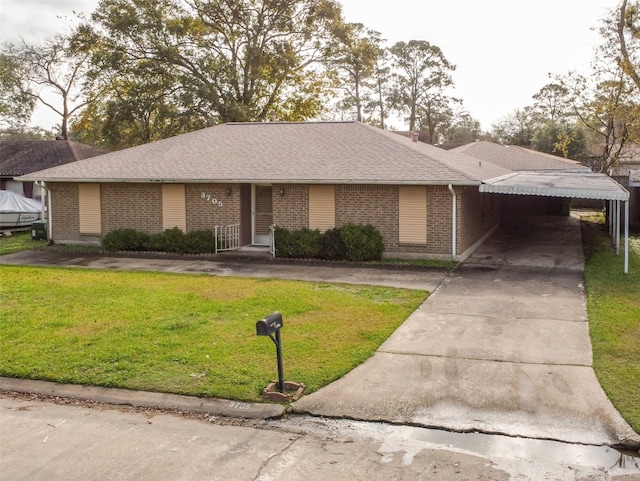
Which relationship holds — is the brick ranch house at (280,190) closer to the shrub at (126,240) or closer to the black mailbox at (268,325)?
the shrub at (126,240)

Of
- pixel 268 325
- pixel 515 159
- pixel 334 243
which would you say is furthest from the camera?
pixel 515 159

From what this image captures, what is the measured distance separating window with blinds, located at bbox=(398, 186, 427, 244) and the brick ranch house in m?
0.03

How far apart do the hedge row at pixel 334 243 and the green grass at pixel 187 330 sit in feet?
11.4

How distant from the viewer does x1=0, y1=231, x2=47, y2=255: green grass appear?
64.8ft

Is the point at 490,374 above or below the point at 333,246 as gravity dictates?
below

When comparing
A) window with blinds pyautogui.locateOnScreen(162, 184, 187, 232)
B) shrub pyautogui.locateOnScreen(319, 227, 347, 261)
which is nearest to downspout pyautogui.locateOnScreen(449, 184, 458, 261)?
shrub pyautogui.locateOnScreen(319, 227, 347, 261)

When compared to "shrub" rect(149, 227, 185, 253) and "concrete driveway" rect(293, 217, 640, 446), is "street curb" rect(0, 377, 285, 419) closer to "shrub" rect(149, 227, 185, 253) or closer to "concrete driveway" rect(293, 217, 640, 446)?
"concrete driveway" rect(293, 217, 640, 446)

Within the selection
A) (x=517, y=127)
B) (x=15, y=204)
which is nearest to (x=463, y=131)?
(x=517, y=127)

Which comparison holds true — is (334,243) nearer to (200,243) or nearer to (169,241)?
(200,243)

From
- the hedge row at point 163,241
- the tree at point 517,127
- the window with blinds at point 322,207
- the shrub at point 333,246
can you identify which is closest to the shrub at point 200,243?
the hedge row at point 163,241

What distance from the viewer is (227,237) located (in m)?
18.7

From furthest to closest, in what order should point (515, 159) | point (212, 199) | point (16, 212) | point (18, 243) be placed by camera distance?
point (515, 159), point (16, 212), point (18, 243), point (212, 199)

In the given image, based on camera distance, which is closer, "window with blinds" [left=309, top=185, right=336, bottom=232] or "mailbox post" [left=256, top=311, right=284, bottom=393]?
"mailbox post" [left=256, top=311, right=284, bottom=393]

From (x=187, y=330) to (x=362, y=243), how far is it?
798 centimetres
